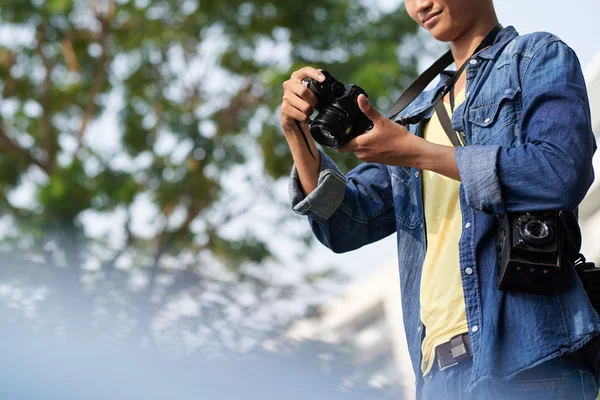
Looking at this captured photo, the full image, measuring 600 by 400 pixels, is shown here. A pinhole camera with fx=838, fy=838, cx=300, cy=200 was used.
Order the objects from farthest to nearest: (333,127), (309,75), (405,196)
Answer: (405,196)
(309,75)
(333,127)

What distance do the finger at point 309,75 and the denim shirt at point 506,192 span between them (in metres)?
0.17

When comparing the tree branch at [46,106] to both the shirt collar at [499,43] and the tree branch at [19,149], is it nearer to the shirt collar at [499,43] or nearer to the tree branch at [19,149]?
the tree branch at [19,149]

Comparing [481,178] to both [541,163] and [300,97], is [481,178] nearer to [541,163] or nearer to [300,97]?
[541,163]

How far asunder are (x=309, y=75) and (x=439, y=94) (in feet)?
0.97

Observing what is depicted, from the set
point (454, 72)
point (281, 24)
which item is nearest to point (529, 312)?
point (454, 72)

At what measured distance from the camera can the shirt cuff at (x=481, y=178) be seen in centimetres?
119

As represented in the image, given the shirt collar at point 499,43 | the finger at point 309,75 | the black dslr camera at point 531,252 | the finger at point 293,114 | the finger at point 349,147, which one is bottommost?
the black dslr camera at point 531,252

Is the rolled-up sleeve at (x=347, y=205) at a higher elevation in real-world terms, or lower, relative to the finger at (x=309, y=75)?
lower

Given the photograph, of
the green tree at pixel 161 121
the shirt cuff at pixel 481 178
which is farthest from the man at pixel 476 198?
the green tree at pixel 161 121

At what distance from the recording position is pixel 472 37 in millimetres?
1529

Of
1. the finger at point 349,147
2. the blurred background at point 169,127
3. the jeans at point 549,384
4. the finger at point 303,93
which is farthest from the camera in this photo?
the blurred background at point 169,127

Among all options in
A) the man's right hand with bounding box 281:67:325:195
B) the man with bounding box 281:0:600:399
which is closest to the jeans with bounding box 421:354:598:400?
the man with bounding box 281:0:600:399

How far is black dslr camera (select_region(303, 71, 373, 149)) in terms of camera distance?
129 cm

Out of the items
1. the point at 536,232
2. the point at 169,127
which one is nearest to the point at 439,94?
the point at 536,232
